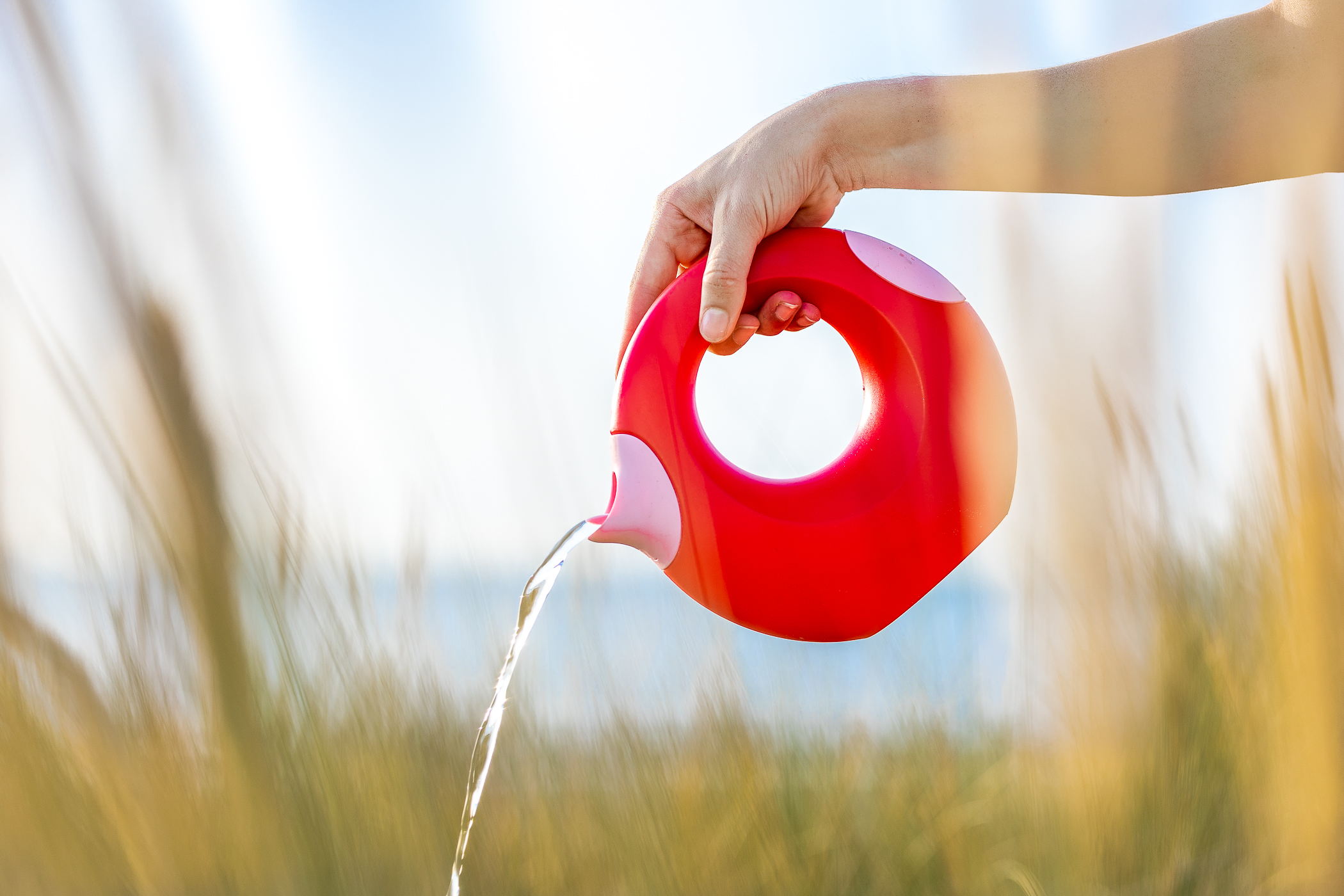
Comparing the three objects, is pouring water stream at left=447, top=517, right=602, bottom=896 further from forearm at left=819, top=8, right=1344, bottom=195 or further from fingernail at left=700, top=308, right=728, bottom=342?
forearm at left=819, top=8, right=1344, bottom=195

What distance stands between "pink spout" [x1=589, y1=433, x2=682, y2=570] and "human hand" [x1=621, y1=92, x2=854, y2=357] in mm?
172

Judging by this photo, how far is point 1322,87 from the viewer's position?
0.76m

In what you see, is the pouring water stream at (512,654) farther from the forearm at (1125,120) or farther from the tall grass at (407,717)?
the forearm at (1125,120)

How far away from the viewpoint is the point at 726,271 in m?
1.10

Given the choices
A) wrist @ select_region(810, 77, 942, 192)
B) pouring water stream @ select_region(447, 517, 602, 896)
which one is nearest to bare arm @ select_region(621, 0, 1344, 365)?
Answer: wrist @ select_region(810, 77, 942, 192)

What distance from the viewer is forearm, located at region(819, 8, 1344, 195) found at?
0.68 m

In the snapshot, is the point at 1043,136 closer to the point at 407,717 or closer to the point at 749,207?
the point at 749,207

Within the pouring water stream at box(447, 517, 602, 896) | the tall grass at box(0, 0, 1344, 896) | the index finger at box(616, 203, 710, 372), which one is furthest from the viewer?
the index finger at box(616, 203, 710, 372)

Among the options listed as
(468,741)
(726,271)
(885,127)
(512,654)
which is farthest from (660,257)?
(468,741)

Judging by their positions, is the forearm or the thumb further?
the thumb

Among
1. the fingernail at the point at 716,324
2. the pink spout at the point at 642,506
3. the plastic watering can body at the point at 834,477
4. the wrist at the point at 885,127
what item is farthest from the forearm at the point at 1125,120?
the pink spout at the point at 642,506

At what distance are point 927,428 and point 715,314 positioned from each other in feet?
0.98

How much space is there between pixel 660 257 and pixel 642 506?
382mm

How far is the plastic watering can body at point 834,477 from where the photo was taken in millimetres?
1095
